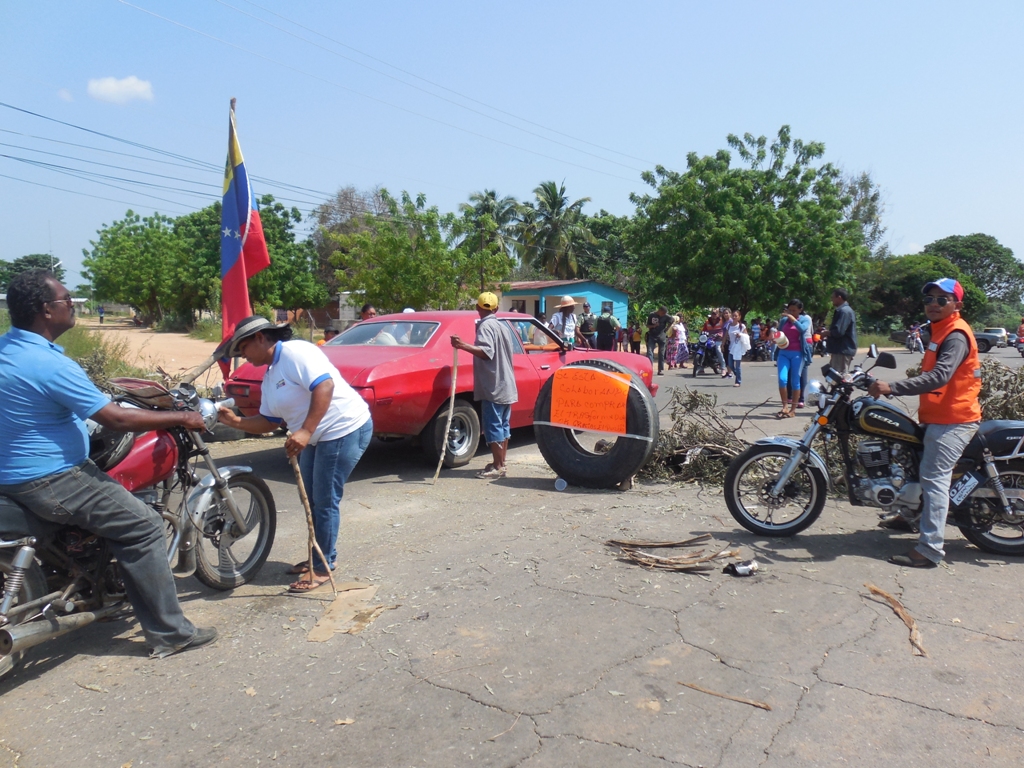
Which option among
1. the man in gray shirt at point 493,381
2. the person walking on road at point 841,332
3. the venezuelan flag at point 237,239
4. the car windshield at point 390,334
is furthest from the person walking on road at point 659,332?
the man in gray shirt at point 493,381

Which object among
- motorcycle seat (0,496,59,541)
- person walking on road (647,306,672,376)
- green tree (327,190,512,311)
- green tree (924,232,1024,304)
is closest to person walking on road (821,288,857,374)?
motorcycle seat (0,496,59,541)

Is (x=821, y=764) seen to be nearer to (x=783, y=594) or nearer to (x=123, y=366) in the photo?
(x=783, y=594)

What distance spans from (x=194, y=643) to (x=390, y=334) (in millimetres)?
5010

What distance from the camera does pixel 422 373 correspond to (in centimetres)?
766

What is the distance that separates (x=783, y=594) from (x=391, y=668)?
7.58ft

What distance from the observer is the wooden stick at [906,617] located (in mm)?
3916

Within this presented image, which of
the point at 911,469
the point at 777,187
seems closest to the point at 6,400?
the point at 911,469

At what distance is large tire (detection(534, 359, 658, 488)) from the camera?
273 inches

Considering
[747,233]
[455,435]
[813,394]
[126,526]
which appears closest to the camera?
[126,526]

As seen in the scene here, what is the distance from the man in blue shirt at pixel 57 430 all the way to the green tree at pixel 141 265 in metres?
49.3

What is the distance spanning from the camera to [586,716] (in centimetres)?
326

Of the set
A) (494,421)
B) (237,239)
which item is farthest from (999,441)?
(237,239)

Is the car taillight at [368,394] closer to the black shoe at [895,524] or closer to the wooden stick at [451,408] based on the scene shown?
the wooden stick at [451,408]

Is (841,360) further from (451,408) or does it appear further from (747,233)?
(747,233)
